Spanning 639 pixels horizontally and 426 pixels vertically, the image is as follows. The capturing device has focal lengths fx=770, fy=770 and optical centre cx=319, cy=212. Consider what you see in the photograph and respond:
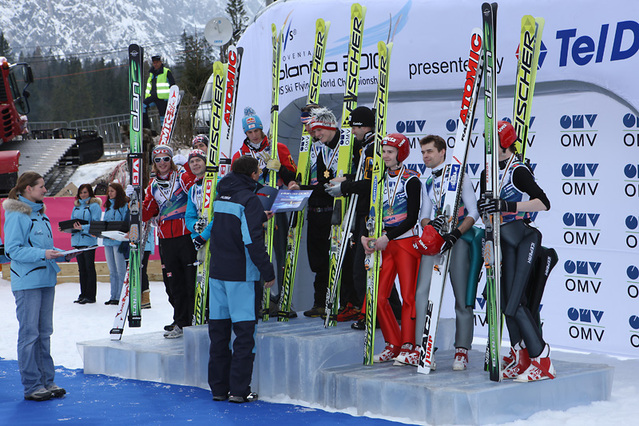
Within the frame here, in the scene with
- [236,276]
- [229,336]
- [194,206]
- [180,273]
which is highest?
[194,206]

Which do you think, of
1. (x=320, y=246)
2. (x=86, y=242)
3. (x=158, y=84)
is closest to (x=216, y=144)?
(x=320, y=246)

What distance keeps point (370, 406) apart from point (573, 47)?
343cm

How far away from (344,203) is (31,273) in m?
2.20

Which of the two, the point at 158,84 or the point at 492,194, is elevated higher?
the point at 158,84

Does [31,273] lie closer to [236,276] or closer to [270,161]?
[236,276]

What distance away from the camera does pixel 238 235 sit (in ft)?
16.3

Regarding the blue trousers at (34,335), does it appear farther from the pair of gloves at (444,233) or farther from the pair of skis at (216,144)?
the pair of gloves at (444,233)

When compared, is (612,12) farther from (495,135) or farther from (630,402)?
(630,402)

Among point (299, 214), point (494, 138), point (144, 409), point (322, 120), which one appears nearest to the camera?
point (494, 138)

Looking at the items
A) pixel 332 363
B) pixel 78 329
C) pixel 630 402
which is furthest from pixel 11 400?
pixel 630 402

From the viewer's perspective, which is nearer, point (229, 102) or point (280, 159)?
point (280, 159)

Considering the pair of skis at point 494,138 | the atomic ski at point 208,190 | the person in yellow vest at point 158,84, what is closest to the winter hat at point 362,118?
the pair of skis at point 494,138

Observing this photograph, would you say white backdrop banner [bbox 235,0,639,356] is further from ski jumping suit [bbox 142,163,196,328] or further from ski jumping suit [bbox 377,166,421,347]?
ski jumping suit [bbox 377,166,421,347]

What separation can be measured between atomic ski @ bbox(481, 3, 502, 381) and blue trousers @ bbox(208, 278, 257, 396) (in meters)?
1.51
